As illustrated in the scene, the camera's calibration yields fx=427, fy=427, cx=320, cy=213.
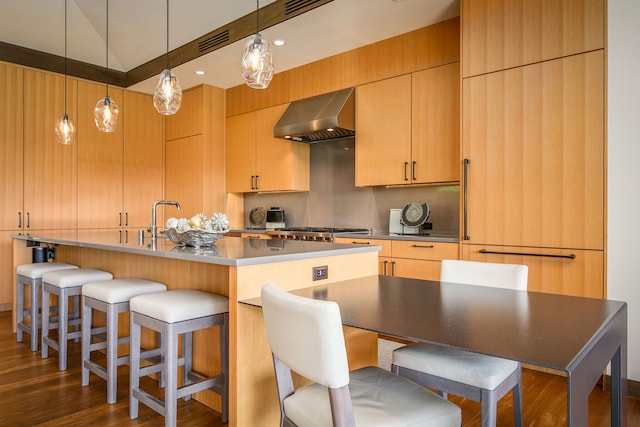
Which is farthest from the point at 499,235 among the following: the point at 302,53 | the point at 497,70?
the point at 302,53

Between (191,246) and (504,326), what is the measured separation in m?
1.76

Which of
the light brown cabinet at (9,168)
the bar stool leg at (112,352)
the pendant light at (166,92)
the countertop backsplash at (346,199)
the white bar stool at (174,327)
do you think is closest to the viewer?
the white bar stool at (174,327)

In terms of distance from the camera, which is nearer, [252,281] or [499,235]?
[252,281]

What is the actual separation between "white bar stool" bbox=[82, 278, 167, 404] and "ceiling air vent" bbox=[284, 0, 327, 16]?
7.94ft

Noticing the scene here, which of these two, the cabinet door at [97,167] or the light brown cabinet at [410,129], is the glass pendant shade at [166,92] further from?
the cabinet door at [97,167]

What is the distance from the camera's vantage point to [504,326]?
1.22 metres

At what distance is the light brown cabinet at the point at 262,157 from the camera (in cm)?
493

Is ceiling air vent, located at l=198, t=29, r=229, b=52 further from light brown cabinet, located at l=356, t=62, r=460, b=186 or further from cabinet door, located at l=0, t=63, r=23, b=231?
cabinet door, located at l=0, t=63, r=23, b=231

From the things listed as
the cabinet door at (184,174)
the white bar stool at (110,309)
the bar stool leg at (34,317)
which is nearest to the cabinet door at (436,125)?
the white bar stool at (110,309)

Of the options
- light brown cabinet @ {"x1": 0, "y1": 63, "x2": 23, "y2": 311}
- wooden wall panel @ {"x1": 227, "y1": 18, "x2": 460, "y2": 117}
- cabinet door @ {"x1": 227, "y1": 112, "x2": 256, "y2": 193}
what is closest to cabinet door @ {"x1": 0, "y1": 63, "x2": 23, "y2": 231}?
light brown cabinet @ {"x1": 0, "y1": 63, "x2": 23, "y2": 311}

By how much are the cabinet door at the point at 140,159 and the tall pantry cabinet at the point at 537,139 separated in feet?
14.2

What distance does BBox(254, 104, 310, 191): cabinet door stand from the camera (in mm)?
4906

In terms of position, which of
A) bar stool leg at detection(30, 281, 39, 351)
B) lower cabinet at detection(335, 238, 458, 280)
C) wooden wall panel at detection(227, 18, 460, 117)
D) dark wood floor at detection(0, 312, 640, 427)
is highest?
wooden wall panel at detection(227, 18, 460, 117)

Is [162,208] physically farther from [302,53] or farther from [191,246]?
[191,246]
